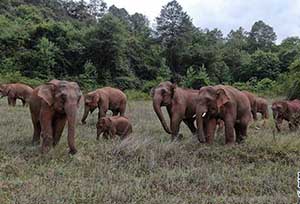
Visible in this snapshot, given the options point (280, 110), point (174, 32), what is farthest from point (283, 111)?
point (174, 32)

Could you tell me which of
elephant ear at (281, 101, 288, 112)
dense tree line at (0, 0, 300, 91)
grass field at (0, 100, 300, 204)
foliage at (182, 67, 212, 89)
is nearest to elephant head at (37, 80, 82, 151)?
grass field at (0, 100, 300, 204)

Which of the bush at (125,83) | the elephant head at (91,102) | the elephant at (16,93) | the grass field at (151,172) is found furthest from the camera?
the bush at (125,83)

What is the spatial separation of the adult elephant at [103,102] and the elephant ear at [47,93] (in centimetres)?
655

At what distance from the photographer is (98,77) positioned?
51.5m

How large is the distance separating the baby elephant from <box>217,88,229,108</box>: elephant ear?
296cm

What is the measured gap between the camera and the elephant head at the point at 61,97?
33.7ft

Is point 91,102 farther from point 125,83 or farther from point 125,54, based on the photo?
point 125,54

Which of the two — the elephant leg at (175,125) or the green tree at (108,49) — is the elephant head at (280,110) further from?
the green tree at (108,49)

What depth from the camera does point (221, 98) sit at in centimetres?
1182

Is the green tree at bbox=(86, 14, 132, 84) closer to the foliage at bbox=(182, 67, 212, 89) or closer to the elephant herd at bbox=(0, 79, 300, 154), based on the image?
the foliage at bbox=(182, 67, 212, 89)

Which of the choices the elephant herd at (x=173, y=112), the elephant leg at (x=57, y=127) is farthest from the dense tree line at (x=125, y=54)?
the elephant leg at (x=57, y=127)

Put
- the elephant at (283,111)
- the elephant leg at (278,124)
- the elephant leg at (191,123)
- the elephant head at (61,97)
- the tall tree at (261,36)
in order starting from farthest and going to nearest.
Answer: the tall tree at (261,36) < the elephant at (283,111) < the elephant leg at (278,124) < the elephant leg at (191,123) < the elephant head at (61,97)

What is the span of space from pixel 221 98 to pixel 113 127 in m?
3.35

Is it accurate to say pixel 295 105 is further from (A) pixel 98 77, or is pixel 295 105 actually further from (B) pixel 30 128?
(A) pixel 98 77
